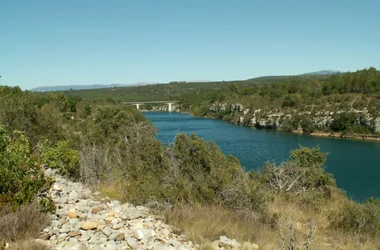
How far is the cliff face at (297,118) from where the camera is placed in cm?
6400

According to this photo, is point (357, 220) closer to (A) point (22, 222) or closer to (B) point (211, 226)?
(B) point (211, 226)

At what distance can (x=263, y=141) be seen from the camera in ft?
180

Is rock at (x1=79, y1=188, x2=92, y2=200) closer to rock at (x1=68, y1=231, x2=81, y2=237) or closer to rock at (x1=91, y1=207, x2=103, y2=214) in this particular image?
rock at (x1=91, y1=207, x2=103, y2=214)

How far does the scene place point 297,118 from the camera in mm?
71688

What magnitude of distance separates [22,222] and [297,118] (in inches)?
2853

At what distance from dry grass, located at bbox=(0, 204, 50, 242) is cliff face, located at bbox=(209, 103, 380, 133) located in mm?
66978

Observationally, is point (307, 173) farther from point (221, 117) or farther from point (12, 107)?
point (221, 117)

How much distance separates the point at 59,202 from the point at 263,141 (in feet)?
169

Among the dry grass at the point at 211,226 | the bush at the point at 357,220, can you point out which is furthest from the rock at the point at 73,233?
the bush at the point at 357,220

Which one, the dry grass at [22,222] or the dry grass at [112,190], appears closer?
the dry grass at [22,222]

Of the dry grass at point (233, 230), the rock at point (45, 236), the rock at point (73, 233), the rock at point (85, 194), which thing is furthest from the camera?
the rock at point (85, 194)

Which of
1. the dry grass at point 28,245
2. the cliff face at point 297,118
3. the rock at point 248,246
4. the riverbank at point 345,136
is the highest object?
the dry grass at point 28,245

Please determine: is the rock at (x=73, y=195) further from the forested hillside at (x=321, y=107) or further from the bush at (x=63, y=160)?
the forested hillside at (x=321, y=107)

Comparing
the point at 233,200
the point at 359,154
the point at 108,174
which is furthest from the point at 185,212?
the point at 359,154
